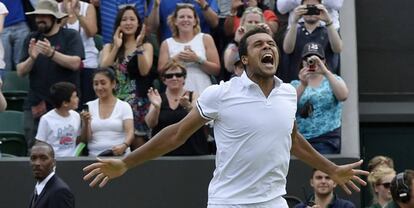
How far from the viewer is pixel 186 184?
40.0ft

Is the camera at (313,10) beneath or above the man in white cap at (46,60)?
above

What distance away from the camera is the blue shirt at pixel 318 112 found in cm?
1200

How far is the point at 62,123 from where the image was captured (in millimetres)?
12250

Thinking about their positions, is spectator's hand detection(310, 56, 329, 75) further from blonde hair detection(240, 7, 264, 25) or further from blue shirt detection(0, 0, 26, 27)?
blue shirt detection(0, 0, 26, 27)

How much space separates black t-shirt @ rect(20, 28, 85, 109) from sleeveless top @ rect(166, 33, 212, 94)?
3.25 ft

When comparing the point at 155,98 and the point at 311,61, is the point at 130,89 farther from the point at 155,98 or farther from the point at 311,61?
the point at 311,61

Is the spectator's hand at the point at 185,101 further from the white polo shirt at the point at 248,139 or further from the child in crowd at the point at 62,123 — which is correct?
the white polo shirt at the point at 248,139

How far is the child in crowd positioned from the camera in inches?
482

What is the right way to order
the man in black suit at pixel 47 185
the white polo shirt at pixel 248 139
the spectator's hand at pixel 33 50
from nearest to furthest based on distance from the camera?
the white polo shirt at pixel 248 139 → the man in black suit at pixel 47 185 → the spectator's hand at pixel 33 50

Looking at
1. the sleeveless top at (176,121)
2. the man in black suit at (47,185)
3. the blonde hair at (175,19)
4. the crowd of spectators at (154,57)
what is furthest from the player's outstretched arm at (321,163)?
the blonde hair at (175,19)

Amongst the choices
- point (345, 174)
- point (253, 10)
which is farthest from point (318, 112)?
point (345, 174)

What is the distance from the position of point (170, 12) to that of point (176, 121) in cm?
225

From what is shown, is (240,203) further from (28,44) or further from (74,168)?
(28,44)

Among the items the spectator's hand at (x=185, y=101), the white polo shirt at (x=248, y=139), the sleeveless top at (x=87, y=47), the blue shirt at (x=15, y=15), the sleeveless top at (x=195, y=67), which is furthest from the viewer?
the blue shirt at (x=15, y=15)
